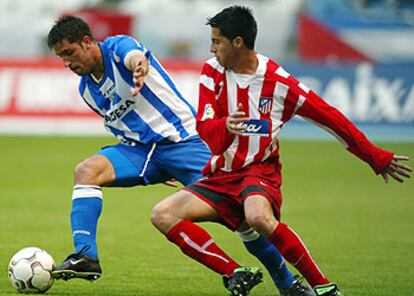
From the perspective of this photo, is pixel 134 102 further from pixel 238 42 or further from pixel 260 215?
pixel 260 215

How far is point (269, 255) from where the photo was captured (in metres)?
7.32

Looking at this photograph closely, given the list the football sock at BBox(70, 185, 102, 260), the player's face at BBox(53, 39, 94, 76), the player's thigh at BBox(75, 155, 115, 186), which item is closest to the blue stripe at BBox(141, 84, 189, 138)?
the player's face at BBox(53, 39, 94, 76)

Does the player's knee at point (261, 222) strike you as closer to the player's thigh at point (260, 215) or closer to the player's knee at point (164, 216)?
the player's thigh at point (260, 215)

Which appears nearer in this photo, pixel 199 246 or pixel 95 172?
pixel 199 246

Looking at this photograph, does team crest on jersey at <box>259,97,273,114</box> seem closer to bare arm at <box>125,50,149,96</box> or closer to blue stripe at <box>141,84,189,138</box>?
bare arm at <box>125,50,149,96</box>

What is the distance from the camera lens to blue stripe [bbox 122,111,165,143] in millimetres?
7957

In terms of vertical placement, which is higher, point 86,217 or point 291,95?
point 291,95

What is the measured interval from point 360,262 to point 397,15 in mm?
23672

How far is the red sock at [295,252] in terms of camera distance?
6703mm

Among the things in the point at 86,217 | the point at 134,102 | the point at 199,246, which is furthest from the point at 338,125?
the point at 86,217

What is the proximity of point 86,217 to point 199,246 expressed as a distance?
2.98 ft

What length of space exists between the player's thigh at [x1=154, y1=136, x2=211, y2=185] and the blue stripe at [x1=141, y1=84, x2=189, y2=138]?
107mm

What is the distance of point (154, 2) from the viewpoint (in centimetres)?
3503

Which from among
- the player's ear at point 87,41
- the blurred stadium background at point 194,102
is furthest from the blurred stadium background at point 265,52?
the player's ear at point 87,41
